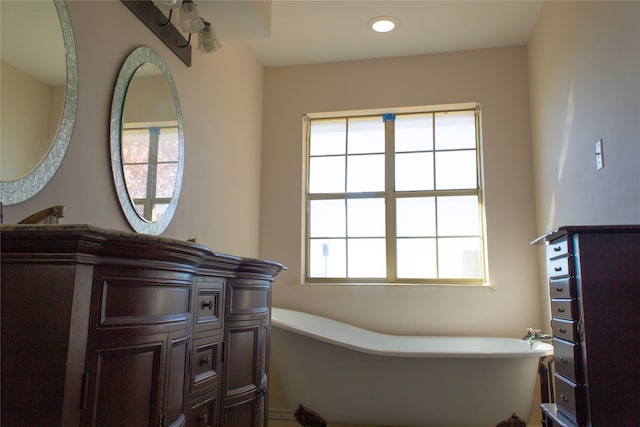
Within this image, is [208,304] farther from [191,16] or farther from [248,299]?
[191,16]

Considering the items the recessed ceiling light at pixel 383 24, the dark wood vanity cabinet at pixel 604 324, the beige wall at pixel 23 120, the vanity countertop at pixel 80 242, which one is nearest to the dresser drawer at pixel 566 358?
the dark wood vanity cabinet at pixel 604 324

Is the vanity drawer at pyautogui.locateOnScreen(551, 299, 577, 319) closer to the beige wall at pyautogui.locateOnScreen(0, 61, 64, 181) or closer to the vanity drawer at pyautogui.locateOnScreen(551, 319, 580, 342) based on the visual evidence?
the vanity drawer at pyautogui.locateOnScreen(551, 319, 580, 342)

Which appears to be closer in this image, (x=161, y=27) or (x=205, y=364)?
(x=205, y=364)

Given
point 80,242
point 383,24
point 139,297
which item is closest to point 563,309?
point 139,297

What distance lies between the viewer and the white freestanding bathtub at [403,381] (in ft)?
8.20

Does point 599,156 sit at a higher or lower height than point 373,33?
Result: lower

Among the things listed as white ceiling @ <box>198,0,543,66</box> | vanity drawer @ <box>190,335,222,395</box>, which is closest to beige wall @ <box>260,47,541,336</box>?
white ceiling @ <box>198,0,543,66</box>

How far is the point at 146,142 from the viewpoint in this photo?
211 cm

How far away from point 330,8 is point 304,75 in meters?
0.83

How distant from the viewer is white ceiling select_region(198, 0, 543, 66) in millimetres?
2984

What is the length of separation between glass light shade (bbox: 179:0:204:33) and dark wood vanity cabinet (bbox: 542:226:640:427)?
171 cm

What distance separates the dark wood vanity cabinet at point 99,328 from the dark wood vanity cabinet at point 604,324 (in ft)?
3.76

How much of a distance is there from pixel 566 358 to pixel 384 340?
5.45 ft

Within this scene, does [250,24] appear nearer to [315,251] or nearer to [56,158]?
[56,158]
